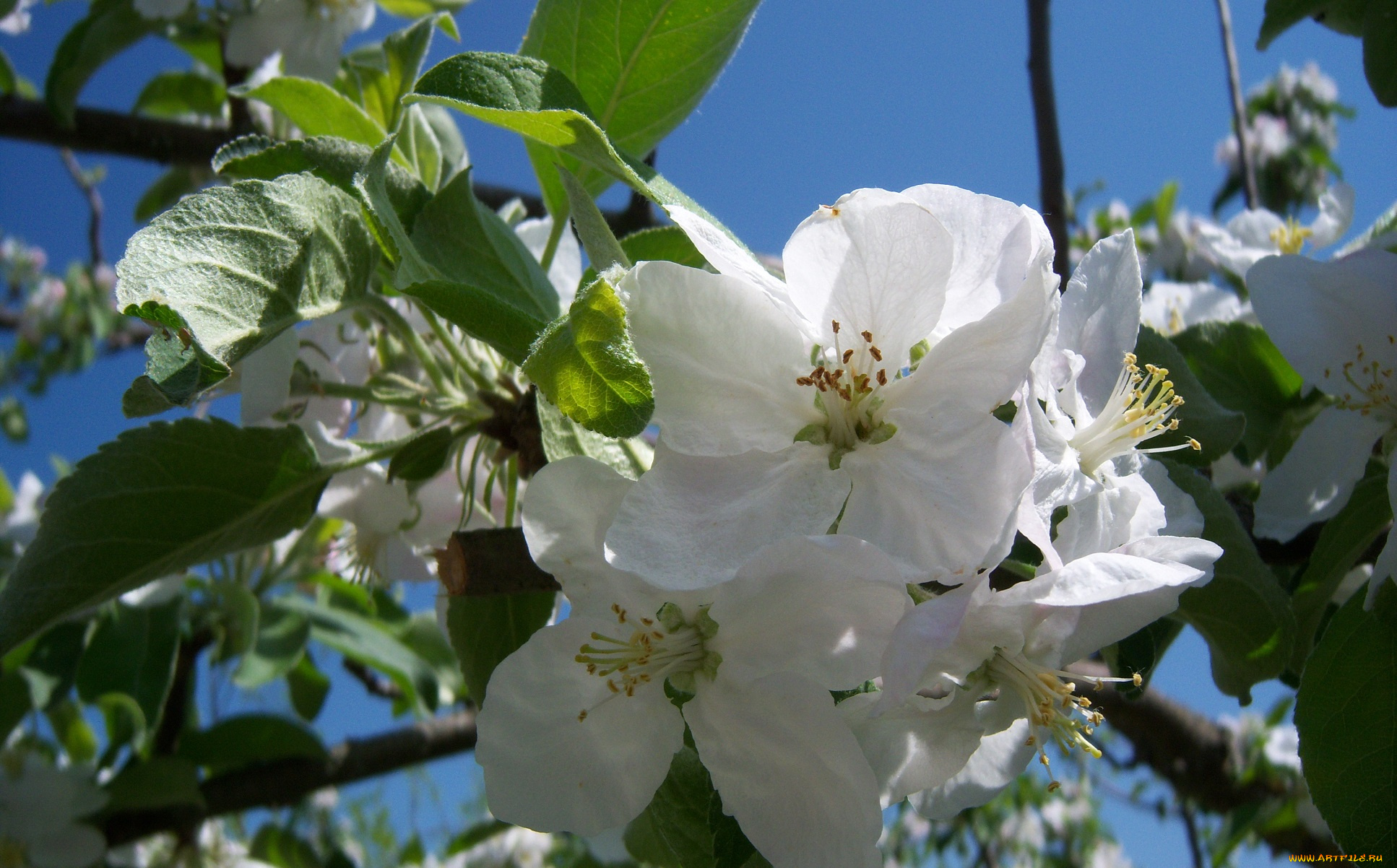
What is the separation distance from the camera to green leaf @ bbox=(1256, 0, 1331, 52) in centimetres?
144

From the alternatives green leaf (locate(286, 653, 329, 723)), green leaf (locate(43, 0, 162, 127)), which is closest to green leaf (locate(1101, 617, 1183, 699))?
green leaf (locate(286, 653, 329, 723))

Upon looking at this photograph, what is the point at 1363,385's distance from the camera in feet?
3.78

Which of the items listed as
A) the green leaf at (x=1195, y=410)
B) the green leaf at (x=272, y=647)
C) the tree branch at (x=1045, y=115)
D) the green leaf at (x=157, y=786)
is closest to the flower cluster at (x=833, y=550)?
the green leaf at (x=1195, y=410)

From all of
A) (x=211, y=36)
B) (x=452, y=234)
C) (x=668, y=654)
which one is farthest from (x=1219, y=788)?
(x=211, y=36)

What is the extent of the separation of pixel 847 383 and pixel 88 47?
2.34 meters

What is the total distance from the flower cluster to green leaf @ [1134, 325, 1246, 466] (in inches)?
9.8

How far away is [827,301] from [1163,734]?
2.13 meters

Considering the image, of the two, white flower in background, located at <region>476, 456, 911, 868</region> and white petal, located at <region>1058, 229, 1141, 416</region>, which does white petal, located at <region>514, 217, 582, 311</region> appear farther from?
white petal, located at <region>1058, 229, 1141, 416</region>

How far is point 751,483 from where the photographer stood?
82 cm

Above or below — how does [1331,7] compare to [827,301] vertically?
above

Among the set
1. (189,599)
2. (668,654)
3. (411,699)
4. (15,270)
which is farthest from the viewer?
(15,270)

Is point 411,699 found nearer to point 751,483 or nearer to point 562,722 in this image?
point 562,722

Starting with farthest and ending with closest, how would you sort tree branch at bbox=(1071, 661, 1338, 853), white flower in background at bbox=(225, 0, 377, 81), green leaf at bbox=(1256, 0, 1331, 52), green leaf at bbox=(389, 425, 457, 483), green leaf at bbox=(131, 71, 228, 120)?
green leaf at bbox=(131, 71, 228, 120), tree branch at bbox=(1071, 661, 1338, 853), white flower in background at bbox=(225, 0, 377, 81), green leaf at bbox=(1256, 0, 1331, 52), green leaf at bbox=(389, 425, 457, 483)

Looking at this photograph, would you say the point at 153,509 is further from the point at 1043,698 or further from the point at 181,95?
the point at 181,95
